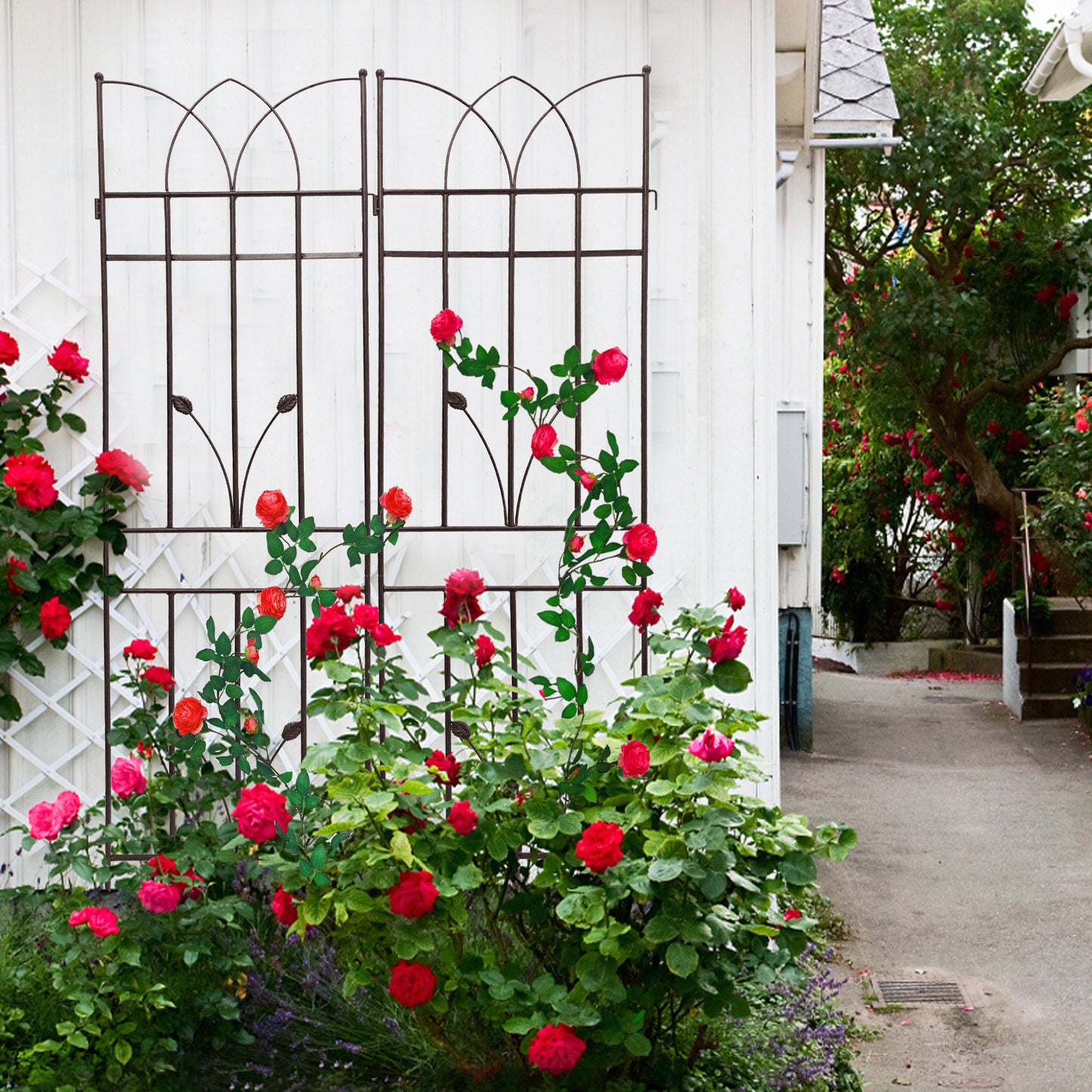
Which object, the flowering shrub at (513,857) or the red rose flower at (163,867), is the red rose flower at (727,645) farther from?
the red rose flower at (163,867)

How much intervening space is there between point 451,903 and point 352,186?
205 centimetres

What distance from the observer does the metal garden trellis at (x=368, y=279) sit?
3660 millimetres

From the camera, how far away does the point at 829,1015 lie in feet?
12.3

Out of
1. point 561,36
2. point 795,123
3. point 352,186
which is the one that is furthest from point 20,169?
point 795,123

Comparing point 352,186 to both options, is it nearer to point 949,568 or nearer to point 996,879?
point 996,879

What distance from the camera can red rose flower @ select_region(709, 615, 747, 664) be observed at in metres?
2.83

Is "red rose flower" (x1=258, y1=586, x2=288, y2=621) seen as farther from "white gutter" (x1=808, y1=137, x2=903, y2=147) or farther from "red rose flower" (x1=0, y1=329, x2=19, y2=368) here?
"white gutter" (x1=808, y1=137, x2=903, y2=147)

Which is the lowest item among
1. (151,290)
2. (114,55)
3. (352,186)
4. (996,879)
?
(996,879)

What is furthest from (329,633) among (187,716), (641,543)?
(641,543)

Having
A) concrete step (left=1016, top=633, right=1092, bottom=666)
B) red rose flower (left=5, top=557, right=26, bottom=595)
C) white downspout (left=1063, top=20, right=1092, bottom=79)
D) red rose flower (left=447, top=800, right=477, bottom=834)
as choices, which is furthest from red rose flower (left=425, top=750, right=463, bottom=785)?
concrete step (left=1016, top=633, right=1092, bottom=666)

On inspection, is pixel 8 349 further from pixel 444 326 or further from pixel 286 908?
pixel 286 908

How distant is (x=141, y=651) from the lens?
3.53m

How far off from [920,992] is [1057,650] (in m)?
6.37

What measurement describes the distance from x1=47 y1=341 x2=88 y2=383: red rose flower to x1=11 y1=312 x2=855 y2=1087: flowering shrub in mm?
818
